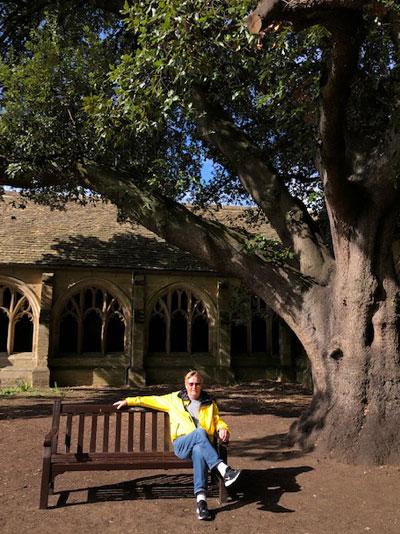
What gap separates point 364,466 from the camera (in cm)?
610

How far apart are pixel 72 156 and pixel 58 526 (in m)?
6.21

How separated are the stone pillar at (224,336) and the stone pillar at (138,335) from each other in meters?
2.78

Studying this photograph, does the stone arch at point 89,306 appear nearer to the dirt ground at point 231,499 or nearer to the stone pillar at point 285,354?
A: the stone pillar at point 285,354

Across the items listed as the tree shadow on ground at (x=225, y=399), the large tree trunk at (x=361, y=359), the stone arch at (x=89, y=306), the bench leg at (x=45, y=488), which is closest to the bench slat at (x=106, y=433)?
the bench leg at (x=45, y=488)

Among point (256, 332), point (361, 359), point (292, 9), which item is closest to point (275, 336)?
point (256, 332)

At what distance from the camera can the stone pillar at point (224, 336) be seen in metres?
17.0

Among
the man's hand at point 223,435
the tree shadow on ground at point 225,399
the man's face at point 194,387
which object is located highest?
the man's face at point 194,387

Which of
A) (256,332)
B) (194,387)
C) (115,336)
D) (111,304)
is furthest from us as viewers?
(115,336)

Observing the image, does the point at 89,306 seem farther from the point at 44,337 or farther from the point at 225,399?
the point at 225,399

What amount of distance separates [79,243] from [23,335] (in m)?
5.61

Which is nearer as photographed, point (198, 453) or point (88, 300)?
point (198, 453)

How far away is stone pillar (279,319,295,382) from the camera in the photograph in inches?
691

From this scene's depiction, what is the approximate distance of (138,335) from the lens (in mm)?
16562

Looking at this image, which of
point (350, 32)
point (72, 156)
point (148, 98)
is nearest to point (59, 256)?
point (72, 156)
